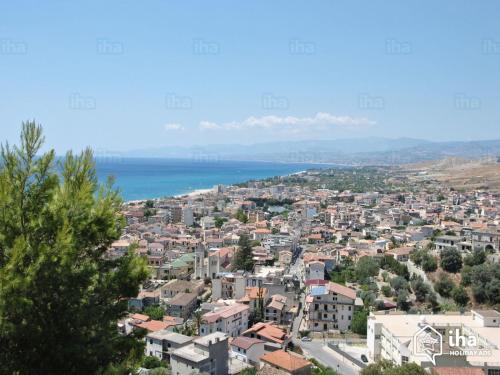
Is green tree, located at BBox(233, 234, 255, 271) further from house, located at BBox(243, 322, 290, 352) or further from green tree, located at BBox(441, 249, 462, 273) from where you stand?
green tree, located at BBox(441, 249, 462, 273)

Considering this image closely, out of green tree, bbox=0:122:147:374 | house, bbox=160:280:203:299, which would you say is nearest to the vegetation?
house, bbox=160:280:203:299

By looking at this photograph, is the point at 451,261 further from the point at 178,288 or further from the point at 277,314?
the point at 178,288

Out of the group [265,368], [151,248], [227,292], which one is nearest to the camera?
[265,368]

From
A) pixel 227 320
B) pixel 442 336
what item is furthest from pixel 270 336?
pixel 442 336

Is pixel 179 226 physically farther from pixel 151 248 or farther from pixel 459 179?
pixel 459 179

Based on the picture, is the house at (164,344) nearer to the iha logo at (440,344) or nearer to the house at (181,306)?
the house at (181,306)

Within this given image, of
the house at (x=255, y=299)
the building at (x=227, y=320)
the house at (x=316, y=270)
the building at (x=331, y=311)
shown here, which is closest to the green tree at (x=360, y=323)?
the building at (x=331, y=311)

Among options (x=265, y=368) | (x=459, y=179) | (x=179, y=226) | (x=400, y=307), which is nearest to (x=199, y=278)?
(x=400, y=307)
